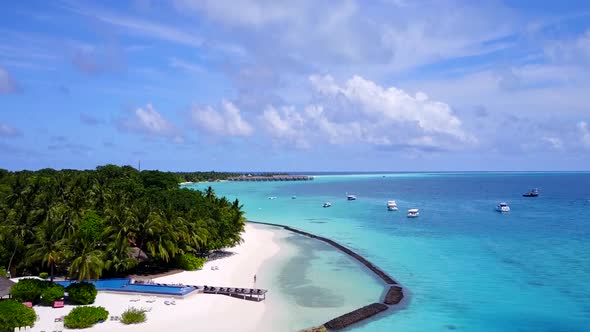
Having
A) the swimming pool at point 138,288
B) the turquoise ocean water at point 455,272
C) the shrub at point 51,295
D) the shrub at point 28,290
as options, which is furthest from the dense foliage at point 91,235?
the turquoise ocean water at point 455,272

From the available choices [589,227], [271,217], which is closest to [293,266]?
[271,217]

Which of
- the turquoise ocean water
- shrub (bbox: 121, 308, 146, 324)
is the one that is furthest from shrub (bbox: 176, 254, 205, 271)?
shrub (bbox: 121, 308, 146, 324)

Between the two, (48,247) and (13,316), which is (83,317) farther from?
(48,247)

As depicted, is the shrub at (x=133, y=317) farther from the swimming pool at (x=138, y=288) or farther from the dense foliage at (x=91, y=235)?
the dense foliage at (x=91, y=235)

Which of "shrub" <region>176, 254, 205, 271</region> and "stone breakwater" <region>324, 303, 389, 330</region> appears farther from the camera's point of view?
"shrub" <region>176, 254, 205, 271</region>

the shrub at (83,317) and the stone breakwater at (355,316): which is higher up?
the shrub at (83,317)

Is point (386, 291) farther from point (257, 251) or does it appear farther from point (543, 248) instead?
point (543, 248)

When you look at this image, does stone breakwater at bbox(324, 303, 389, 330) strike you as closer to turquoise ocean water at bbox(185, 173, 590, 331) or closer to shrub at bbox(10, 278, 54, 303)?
turquoise ocean water at bbox(185, 173, 590, 331)
